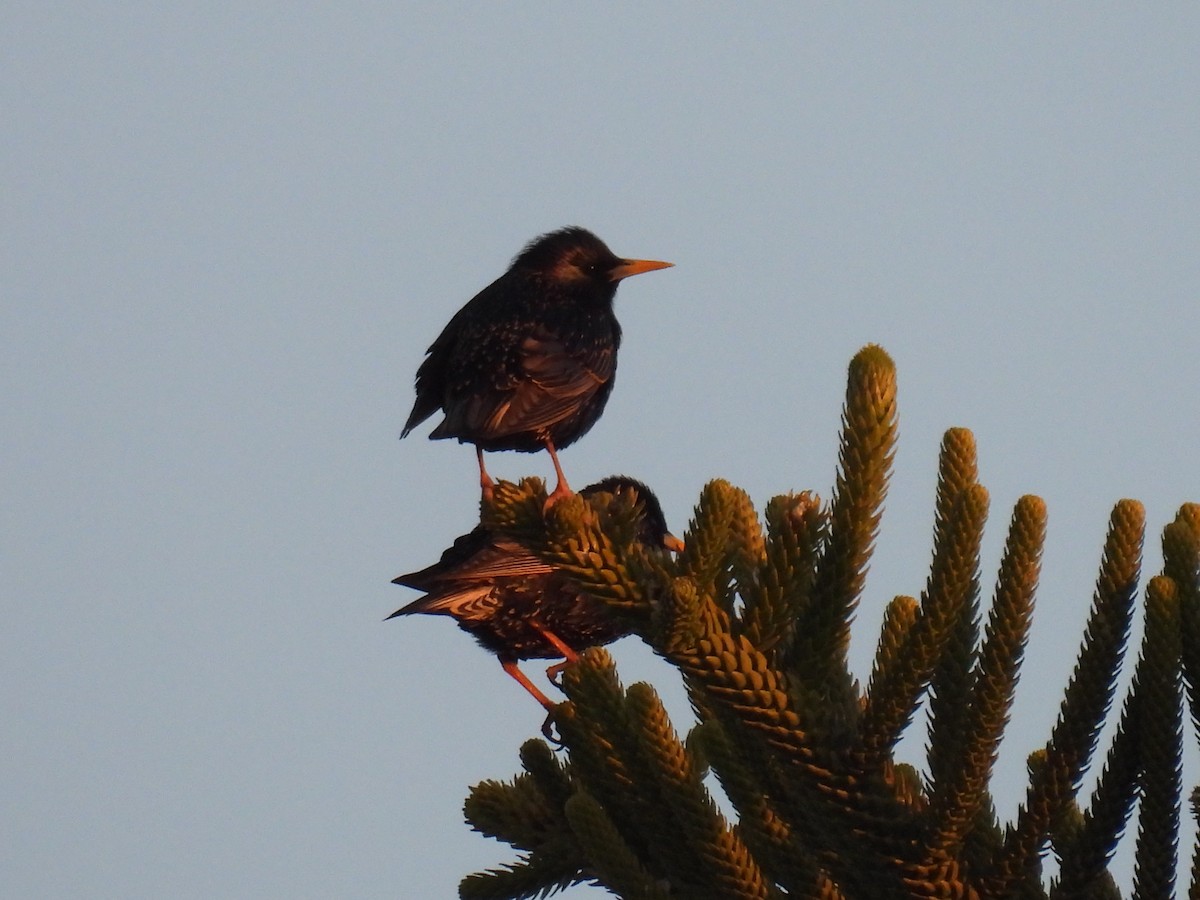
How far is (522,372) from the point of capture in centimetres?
682

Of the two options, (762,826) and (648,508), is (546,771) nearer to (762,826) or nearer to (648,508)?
(762,826)

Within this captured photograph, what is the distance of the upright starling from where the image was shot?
22.0 feet

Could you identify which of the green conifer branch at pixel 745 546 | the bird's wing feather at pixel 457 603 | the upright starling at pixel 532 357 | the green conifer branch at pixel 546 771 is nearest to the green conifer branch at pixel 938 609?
the green conifer branch at pixel 745 546

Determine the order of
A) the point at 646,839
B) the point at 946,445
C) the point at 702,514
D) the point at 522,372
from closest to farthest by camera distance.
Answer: the point at 702,514, the point at 946,445, the point at 646,839, the point at 522,372

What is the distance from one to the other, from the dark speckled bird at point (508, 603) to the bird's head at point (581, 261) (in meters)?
1.49

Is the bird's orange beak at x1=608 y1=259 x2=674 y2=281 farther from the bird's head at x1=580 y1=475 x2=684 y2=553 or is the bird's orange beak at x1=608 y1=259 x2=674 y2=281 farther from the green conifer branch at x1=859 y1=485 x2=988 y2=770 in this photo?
the green conifer branch at x1=859 y1=485 x2=988 y2=770

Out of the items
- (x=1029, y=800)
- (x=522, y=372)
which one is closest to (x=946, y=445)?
(x=1029, y=800)

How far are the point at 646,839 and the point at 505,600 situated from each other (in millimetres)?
3330

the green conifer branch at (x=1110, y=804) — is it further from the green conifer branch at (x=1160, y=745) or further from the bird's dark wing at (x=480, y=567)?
the bird's dark wing at (x=480, y=567)

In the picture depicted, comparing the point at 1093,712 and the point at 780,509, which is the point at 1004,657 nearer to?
the point at 1093,712

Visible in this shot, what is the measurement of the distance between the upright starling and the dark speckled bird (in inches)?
14.4

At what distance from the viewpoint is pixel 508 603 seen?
6.97 m

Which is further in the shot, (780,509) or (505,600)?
(505,600)

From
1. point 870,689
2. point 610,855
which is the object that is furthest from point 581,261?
point 870,689
